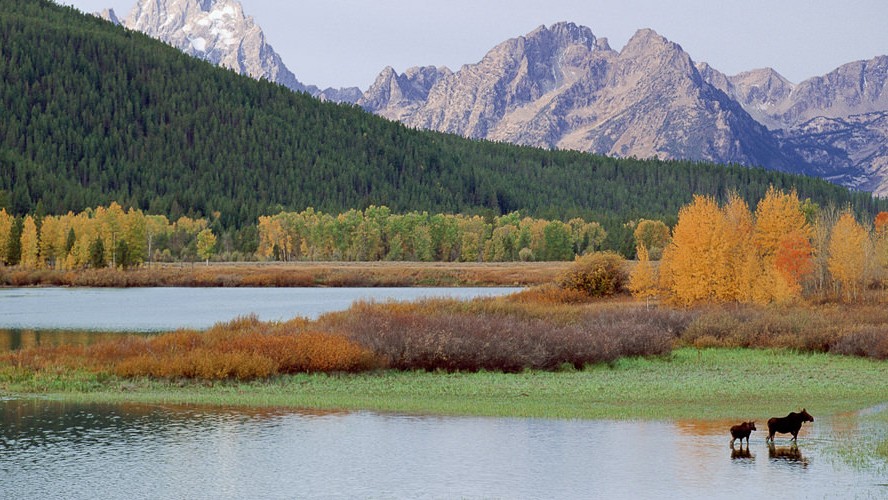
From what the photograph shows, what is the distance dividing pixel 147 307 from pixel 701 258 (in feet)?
153

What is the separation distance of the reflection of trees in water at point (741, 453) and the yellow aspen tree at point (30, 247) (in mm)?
137804

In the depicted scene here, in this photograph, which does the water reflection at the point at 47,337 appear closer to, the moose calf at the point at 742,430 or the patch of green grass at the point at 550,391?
the patch of green grass at the point at 550,391

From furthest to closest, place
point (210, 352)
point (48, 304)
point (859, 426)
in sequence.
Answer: point (48, 304), point (210, 352), point (859, 426)

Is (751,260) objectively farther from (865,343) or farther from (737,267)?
(865,343)

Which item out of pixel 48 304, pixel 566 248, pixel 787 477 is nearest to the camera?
pixel 787 477

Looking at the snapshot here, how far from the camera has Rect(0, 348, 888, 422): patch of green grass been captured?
30.9 m

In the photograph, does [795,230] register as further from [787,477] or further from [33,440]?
[33,440]

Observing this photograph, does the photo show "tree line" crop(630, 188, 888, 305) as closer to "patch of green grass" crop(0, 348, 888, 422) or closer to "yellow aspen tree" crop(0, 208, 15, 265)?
"patch of green grass" crop(0, 348, 888, 422)

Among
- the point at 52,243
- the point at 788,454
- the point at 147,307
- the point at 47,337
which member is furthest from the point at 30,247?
the point at 788,454

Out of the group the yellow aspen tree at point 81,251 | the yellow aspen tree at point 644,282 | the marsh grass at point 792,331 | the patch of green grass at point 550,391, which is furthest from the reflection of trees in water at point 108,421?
the yellow aspen tree at point 81,251

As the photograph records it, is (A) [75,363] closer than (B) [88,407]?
No

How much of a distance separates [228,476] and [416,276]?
116 metres

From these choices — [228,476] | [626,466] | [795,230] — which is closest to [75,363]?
[228,476]

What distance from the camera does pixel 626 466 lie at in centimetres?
2297
